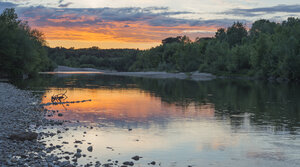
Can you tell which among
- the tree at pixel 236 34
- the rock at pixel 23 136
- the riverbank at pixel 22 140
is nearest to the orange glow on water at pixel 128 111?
the riverbank at pixel 22 140

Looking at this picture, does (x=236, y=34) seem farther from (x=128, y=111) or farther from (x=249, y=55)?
(x=128, y=111)

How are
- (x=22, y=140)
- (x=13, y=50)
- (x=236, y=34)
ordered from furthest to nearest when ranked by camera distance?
(x=236, y=34) < (x=13, y=50) < (x=22, y=140)

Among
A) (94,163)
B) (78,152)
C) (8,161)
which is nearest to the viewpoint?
(8,161)

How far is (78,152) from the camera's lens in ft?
56.5

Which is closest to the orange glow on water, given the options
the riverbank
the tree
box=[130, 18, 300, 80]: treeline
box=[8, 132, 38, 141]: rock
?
the riverbank

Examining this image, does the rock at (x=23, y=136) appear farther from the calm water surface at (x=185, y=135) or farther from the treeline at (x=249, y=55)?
the treeline at (x=249, y=55)

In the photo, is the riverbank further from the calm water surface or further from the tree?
the tree

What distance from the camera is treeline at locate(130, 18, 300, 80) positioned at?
107 meters

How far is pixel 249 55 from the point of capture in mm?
131125

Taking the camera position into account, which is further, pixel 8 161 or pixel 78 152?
pixel 78 152

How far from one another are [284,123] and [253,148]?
373 inches

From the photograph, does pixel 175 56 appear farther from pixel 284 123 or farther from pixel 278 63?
pixel 284 123

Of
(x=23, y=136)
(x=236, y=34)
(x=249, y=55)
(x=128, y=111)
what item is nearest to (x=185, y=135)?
(x=23, y=136)

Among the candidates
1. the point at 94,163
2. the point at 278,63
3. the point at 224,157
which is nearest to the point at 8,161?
the point at 94,163
